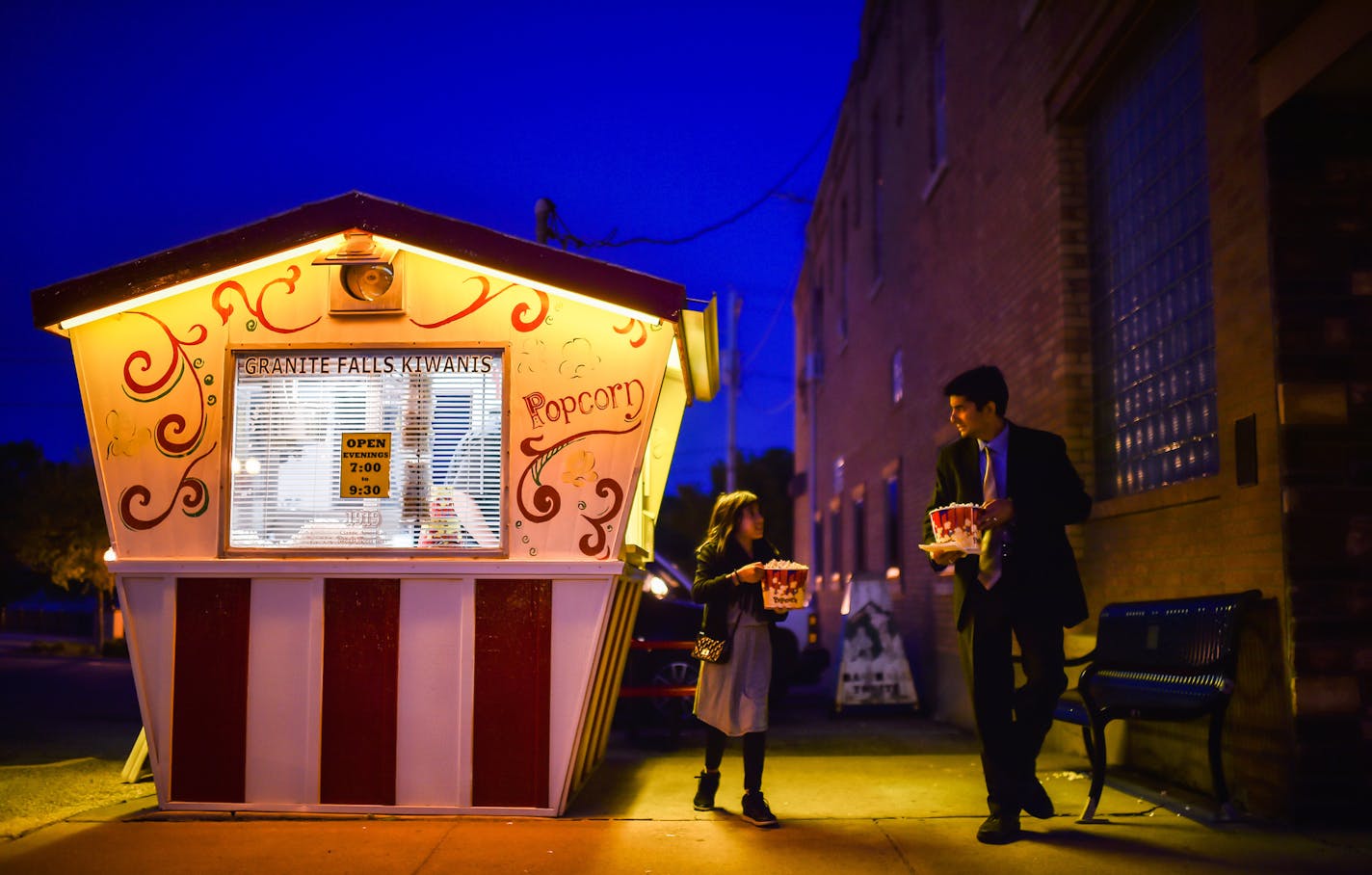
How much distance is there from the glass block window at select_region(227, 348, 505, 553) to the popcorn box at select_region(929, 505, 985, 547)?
7.71 feet

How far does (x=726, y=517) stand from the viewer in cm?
612

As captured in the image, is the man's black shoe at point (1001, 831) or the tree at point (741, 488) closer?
the man's black shoe at point (1001, 831)

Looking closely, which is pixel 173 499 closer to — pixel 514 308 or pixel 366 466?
pixel 366 466

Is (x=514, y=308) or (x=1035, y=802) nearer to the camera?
(x=1035, y=802)

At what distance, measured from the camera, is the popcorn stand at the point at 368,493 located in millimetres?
5957

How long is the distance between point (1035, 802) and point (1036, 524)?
1324mm

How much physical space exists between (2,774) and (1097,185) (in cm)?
845

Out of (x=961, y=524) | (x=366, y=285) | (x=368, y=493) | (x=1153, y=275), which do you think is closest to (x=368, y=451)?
(x=368, y=493)

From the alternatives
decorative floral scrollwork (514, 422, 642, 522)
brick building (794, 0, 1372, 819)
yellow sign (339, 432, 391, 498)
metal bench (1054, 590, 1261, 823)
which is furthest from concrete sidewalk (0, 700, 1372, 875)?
yellow sign (339, 432, 391, 498)

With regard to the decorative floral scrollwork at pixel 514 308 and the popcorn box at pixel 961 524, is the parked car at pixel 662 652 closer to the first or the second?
the decorative floral scrollwork at pixel 514 308

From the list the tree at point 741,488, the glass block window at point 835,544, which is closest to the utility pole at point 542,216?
the glass block window at point 835,544

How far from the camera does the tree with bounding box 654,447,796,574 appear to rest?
53.0 m

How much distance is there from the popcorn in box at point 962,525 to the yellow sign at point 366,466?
293 cm

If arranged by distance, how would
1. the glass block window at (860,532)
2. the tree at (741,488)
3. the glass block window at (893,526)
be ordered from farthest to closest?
the tree at (741,488), the glass block window at (860,532), the glass block window at (893,526)
